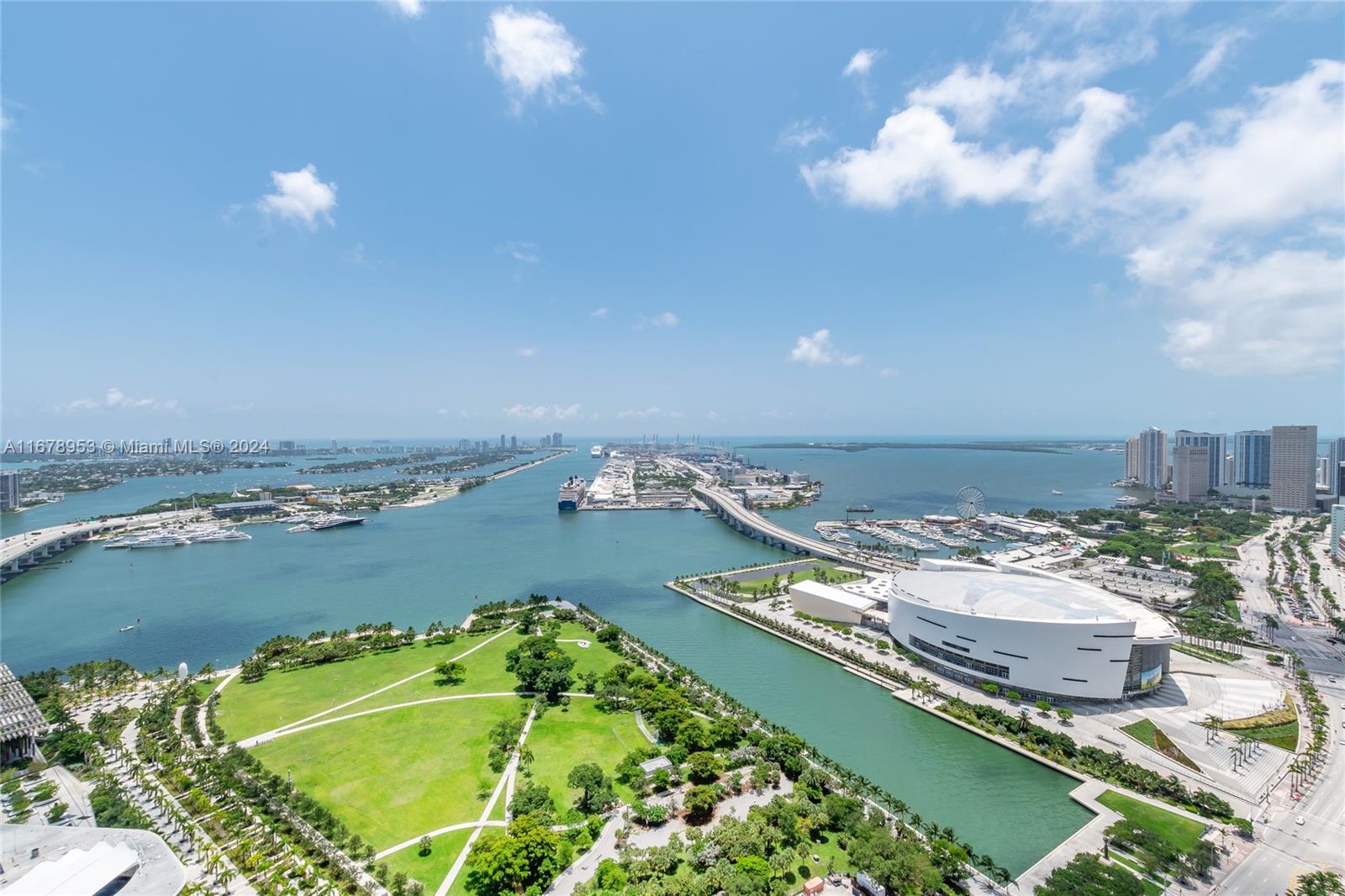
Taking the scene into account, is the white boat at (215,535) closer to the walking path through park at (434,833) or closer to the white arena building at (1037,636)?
the walking path through park at (434,833)

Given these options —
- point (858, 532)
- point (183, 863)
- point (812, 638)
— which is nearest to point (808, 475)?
point (858, 532)

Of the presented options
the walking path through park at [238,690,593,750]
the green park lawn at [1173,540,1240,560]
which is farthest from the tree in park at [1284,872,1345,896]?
the green park lawn at [1173,540,1240,560]

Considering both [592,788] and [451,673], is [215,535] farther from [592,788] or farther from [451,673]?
[592,788]

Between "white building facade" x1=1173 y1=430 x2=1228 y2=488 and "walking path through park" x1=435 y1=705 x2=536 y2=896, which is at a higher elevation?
"white building facade" x1=1173 y1=430 x2=1228 y2=488

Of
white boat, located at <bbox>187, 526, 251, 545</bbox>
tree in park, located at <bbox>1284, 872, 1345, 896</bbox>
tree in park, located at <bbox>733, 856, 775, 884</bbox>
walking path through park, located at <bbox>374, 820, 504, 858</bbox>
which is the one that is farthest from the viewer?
white boat, located at <bbox>187, 526, 251, 545</bbox>

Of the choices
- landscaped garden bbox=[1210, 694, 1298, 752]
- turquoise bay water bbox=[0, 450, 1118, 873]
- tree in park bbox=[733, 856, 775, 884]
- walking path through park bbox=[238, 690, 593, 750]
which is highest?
tree in park bbox=[733, 856, 775, 884]

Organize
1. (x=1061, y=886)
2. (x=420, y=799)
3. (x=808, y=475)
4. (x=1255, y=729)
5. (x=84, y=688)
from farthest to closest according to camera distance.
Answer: (x=808, y=475) → (x=84, y=688) → (x=1255, y=729) → (x=420, y=799) → (x=1061, y=886)

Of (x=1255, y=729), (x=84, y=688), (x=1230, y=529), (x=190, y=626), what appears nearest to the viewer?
(x=1255, y=729)

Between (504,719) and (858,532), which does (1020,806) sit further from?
(858,532)

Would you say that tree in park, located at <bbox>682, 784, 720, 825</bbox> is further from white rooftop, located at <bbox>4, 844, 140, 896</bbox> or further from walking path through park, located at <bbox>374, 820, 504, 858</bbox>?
white rooftop, located at <bbox>4, 844, 140, 896</bbox>
